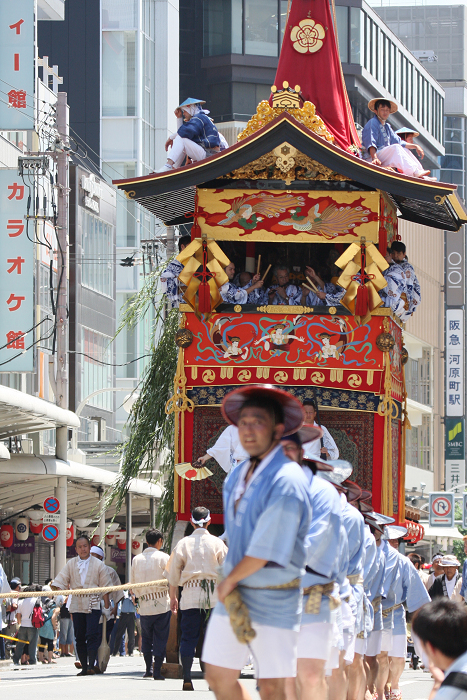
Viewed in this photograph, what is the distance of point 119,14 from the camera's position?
5197 centimetres

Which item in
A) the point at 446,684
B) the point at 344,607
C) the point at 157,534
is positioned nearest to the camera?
the point at 446,684

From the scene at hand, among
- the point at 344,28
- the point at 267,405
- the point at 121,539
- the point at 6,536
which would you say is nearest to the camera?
the point at 267,405

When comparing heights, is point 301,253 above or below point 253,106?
below

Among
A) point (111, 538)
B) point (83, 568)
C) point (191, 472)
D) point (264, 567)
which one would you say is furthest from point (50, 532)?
point (264, 567)

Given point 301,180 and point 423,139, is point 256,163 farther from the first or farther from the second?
point 423,139

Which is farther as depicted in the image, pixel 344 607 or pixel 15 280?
pixel 15 280

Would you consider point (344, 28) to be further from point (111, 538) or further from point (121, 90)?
point (111, 538)

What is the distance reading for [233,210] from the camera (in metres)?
14.7

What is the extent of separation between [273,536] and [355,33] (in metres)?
56.6

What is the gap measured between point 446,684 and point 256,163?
10.1m

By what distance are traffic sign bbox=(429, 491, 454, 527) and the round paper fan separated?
23.3 meters

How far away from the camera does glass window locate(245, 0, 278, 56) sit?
59125mm

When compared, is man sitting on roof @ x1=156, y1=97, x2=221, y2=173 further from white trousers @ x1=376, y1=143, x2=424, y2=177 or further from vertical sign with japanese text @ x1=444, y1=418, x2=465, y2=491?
vertical sign with japanese text @ x1=444, y1=418, x2=465, y2=491

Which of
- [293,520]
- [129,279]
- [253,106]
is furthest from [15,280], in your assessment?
[253,106]
